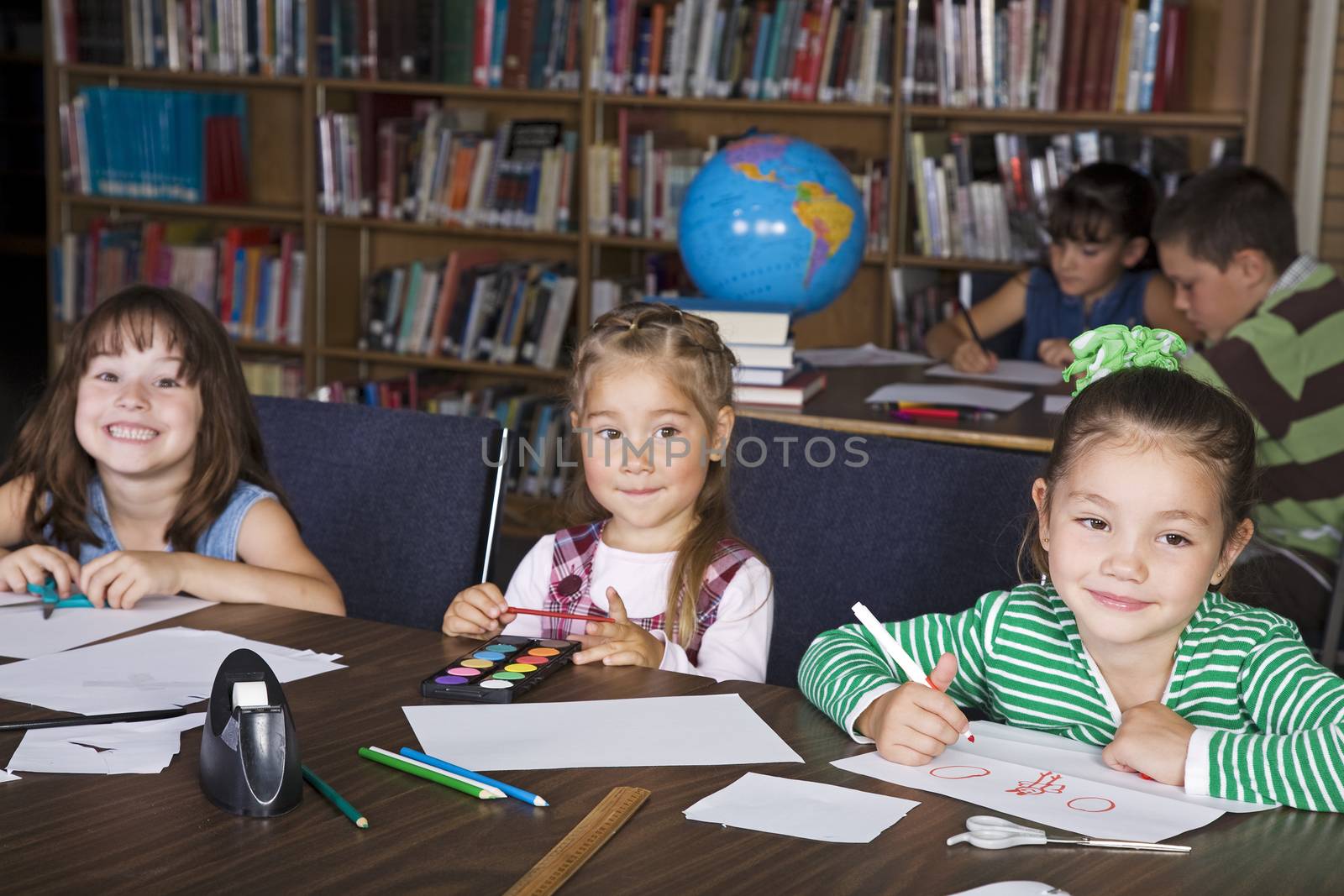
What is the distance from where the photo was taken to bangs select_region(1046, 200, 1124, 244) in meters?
3.38

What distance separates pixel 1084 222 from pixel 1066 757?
2462 millimetres

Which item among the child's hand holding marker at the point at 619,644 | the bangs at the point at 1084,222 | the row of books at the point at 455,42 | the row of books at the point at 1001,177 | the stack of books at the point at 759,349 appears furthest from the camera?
the row of books at the point at 455,42

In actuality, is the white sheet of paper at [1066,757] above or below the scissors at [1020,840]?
below

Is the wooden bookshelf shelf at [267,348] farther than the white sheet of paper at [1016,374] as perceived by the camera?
Yes

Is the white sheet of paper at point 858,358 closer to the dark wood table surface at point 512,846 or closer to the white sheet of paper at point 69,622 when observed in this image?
the white sheet of paper at point 69,622

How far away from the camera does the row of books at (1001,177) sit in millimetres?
3855

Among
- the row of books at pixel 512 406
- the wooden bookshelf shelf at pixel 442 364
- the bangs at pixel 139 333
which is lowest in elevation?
the row of books at pixel 512 406

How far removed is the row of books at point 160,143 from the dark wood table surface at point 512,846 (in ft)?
13.1

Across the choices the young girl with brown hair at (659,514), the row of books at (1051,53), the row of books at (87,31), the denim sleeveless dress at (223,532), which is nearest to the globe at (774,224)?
the young girl with brown hair at (659,514)

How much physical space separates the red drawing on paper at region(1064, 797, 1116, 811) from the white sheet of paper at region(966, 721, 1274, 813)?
0.04 meters

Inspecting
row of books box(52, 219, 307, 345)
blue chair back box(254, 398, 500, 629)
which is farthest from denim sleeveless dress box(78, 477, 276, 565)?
row of books box(52, 219, 307, 345)

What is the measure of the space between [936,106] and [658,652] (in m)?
2.82

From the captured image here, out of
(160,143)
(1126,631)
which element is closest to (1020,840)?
(1126,631)

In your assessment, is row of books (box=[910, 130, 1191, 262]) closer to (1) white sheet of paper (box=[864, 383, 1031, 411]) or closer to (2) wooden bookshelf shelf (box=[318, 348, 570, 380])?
(2) wooden bookshelf shelf (box=[318, 348, 570, 380])
